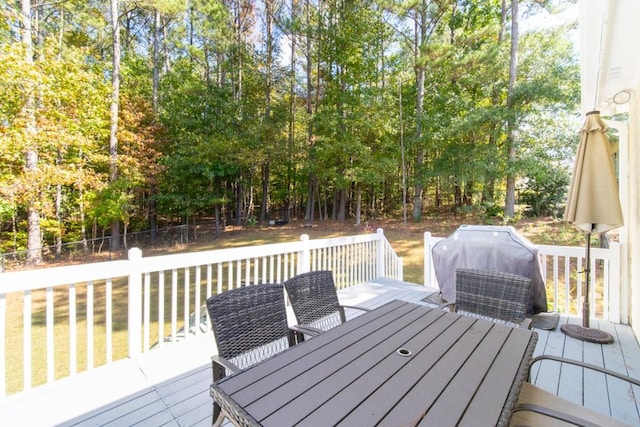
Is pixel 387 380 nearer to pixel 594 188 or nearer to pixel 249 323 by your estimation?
pixel 249 323

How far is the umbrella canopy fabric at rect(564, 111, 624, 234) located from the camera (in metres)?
2.99

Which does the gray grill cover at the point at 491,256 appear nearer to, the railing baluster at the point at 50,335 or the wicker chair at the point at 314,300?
the wicker chair at the point at 314,300

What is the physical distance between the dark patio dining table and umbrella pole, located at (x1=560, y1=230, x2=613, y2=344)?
203 centimetres

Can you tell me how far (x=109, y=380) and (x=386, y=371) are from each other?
2.32 meters

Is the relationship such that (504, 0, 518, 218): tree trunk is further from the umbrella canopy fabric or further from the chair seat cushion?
the chair seat cushion

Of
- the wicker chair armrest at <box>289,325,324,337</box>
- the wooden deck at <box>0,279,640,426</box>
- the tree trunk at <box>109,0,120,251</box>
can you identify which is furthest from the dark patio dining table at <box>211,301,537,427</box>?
the tree trunk at <box>109,0,120,251</box>

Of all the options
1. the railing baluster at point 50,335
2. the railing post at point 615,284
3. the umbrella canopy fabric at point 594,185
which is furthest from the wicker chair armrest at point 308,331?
the railing post at point 615,284

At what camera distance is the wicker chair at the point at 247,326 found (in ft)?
6.06

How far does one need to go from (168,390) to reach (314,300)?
1318 mm

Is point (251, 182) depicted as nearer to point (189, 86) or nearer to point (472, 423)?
point (189, 86)

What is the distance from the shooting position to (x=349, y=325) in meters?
2.00

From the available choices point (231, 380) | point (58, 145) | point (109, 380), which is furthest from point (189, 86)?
point (231, 380)

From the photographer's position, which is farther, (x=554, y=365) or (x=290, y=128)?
(x=290, y=128)

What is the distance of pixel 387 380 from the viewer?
4.51ft
